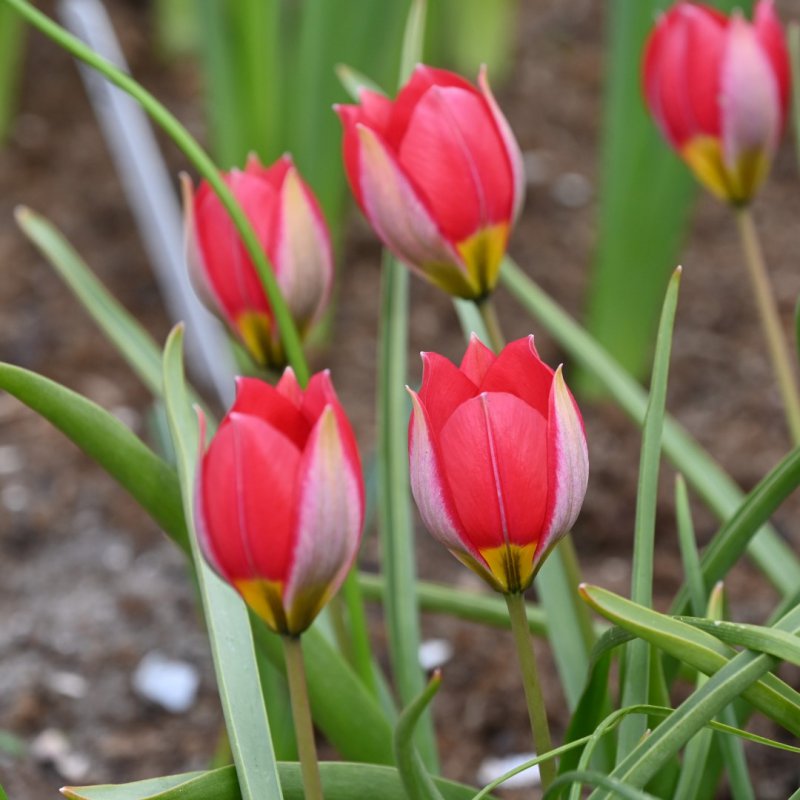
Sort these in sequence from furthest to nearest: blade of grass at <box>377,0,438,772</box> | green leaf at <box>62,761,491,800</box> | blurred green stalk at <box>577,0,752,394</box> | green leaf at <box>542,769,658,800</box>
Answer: blurred green stalk at <box>577,0,752,394</box>, blade of grass at <box>377,0,438,772</box>, green leaf at <box>62,761,491,800</box>, green leaf at <box>542,769,658,800</box>

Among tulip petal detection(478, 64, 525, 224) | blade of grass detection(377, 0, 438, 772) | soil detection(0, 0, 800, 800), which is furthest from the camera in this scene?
soil detection(0, 0, 800, 800)

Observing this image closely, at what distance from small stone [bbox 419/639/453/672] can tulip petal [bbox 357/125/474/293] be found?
0.64m

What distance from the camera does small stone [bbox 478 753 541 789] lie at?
1.04 metres

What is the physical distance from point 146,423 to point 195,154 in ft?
3.14

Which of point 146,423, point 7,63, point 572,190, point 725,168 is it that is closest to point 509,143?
point 725,168

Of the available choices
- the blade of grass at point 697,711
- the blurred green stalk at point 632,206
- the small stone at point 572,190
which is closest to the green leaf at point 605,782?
the blade of grass at point 697,711

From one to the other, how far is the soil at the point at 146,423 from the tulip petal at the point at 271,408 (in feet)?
1.42

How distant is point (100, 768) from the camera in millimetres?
1104

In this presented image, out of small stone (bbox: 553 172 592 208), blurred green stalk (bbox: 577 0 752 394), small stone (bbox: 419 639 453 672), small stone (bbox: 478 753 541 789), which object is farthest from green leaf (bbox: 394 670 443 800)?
small stone (bbox: 553 172 592 208)

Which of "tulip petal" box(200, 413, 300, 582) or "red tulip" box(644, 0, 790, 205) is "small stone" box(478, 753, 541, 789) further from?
"tulip petal" box(200, 413, 300, 582)

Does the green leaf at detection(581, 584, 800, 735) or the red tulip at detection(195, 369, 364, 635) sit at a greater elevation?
the red tulip at detection(195, 369, 364, 635)

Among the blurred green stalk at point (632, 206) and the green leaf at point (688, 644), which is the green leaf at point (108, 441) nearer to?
the green leaf at point (688, 644)

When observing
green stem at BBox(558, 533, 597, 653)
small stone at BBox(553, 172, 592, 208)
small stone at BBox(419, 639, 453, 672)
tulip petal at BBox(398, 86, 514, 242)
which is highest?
tulip petal at BBox(398, 86, 514, 242)

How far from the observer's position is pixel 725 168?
87 cm
